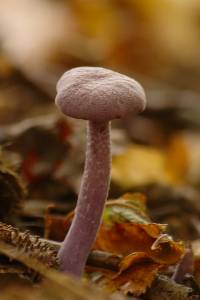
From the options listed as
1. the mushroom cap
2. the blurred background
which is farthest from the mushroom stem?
the blurred background

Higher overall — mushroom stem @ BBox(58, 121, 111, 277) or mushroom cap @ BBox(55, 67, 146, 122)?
mushroom cap @ BBox(55, 67, 146, 122)

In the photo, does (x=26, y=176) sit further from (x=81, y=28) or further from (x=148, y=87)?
(x=81, y=28)

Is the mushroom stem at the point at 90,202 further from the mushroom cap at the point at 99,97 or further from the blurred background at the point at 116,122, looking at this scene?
the blurred background at the point at 116,122

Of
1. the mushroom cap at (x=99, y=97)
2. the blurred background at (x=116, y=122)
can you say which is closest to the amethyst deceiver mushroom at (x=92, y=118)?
the mushroom cap at (x=99, y=97)

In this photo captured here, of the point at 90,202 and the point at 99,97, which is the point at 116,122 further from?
the point at 99,97

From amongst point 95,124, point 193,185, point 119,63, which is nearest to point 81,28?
Answer: point 119,63

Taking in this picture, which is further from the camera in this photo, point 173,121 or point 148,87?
point 148,87

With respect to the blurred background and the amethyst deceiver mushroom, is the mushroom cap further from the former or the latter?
the blurred background
